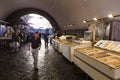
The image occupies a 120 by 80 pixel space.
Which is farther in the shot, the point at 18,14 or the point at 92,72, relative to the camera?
the point at 18,14

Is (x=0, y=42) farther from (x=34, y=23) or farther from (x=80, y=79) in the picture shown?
(x=34, y=23)

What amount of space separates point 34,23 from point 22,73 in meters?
27.3

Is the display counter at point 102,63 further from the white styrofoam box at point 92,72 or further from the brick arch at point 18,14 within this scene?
the brick arch at point 18,14

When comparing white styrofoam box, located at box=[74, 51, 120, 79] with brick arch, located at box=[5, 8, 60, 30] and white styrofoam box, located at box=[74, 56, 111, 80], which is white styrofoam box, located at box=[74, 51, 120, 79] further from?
brick arch, located at box=[5, 8, 60, 30]

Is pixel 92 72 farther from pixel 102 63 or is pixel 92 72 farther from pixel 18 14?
pixel 18 14

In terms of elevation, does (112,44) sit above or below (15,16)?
below

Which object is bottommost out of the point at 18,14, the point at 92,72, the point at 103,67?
the point at 92,72

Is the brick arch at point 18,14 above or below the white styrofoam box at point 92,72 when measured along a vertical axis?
above

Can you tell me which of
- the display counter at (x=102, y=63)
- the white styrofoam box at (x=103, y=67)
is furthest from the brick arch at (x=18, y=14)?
the white styrofoam box at (x=103, y=67)

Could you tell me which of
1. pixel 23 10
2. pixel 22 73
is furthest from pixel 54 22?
pixel 22 73

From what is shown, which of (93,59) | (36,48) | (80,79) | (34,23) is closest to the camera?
(93,59)

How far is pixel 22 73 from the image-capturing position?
6.12m

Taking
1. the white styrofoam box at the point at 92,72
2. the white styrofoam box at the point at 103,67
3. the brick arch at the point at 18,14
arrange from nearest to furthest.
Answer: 1. the white styrofoam box at the point at 103,67
2. the white styrofoam box at the point at 92,72
3. the brick arch at the point at 18,14

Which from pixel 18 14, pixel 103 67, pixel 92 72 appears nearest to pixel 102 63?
pixel 103 67
